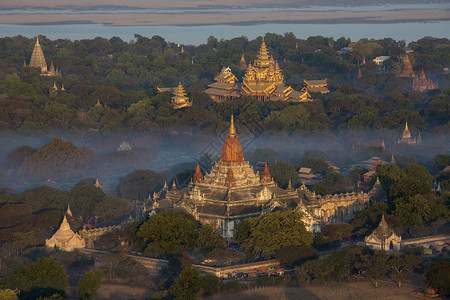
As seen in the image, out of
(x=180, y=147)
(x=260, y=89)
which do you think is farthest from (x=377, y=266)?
(x=260, y=89)

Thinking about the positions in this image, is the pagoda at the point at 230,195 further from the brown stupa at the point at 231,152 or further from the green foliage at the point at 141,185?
the green foliage at the point at 141,185

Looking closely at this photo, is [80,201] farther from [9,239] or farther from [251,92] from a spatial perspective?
[251,92]

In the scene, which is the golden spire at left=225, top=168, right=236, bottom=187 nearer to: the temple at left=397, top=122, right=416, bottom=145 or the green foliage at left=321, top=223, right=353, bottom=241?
the green foliage at left=321, top=223, right=353, bottom=241

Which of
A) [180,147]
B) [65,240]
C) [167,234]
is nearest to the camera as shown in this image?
[167,234]

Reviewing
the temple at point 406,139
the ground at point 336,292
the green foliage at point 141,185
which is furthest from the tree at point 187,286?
the temple at point 406,139

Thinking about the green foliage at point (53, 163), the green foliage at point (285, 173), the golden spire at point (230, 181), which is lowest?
the green foliage at point (53, 163)

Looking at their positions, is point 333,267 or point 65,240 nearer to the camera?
point 333,267

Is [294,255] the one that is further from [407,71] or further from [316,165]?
[407,71]
